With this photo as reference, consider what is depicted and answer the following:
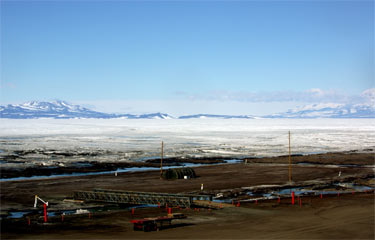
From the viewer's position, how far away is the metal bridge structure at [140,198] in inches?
1182

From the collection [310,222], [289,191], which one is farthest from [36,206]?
[289,191]

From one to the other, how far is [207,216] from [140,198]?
A: 5852 mm

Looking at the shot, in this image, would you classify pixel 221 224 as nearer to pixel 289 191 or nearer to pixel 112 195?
pixel 112 195

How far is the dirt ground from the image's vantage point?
2217 centimetres

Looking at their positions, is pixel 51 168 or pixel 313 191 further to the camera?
pixel 51 168

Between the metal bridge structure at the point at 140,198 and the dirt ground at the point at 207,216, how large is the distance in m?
1.26

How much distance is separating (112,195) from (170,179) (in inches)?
473

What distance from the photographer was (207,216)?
26.7 metres

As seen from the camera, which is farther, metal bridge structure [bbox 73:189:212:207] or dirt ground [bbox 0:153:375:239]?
metal bridge structure [bbox 73:189:212:207]

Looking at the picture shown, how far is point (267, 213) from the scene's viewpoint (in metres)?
27.5

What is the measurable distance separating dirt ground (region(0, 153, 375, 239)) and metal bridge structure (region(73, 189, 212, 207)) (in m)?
1.26

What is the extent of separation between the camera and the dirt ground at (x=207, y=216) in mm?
22173

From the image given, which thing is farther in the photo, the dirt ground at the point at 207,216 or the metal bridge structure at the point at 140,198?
the metal bridge structure at the point at 140,198

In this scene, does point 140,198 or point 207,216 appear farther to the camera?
point 140,198
